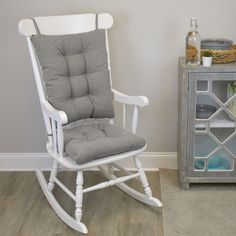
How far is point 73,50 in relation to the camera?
8.59ft

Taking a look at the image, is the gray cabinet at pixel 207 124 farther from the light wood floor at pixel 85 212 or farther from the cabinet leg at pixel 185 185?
the light wood floor at pixel 85 212

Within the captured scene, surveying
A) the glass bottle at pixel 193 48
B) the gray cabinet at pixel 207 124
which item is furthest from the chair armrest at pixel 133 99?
the glass bottle at pixel 193 48

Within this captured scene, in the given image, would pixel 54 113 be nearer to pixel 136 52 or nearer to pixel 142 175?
pixel 142 175

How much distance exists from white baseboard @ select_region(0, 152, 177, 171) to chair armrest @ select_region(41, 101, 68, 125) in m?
0.82

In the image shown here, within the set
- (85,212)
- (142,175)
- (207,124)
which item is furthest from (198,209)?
(85,212)

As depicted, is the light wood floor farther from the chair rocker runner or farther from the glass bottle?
the glass bottle

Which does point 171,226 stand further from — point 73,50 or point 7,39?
point 7,39

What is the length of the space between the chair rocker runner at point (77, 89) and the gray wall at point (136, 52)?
0.75 feet

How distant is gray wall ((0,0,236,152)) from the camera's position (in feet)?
9.34

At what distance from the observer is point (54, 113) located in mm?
2289

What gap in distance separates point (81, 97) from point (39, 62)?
13.1 inches

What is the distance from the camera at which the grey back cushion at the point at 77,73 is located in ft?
8.32

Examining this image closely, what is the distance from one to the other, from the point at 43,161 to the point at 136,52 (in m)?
1.08

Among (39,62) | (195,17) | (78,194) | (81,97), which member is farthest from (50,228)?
(195,17)
